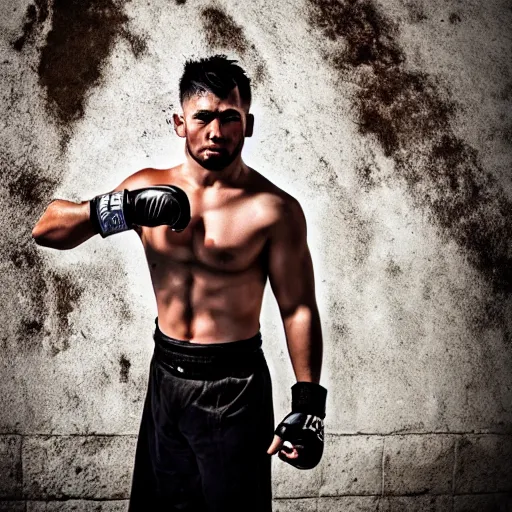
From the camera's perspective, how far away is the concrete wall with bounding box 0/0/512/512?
104 inches

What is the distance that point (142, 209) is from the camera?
191 cm

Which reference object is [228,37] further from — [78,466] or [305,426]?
[78,466]

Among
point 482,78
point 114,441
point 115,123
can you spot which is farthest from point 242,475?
point 482,78

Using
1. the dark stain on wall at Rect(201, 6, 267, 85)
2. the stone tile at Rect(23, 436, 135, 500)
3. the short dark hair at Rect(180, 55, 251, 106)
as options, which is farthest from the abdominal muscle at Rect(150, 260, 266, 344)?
the dark stain on wall at Rect(201, 6, 267, 85)

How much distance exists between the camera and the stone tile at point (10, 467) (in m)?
2.69

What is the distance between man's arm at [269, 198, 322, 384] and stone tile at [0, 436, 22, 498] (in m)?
1.33

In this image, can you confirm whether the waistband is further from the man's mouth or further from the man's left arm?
the man's mouth

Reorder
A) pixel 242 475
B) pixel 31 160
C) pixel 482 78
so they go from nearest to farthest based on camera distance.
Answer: pixel 242 475
pixel 31 160
pixel 482 78

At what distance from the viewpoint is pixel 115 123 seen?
104 inches

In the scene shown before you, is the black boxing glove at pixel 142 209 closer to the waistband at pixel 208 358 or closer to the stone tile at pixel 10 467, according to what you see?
the waistband at pixel 208 358

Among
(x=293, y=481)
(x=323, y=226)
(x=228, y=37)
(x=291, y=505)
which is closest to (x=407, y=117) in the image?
(x=323, y=226)

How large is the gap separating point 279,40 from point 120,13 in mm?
670

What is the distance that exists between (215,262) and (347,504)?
4.68ft

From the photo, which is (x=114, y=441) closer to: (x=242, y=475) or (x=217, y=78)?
(x=242, y=475)
